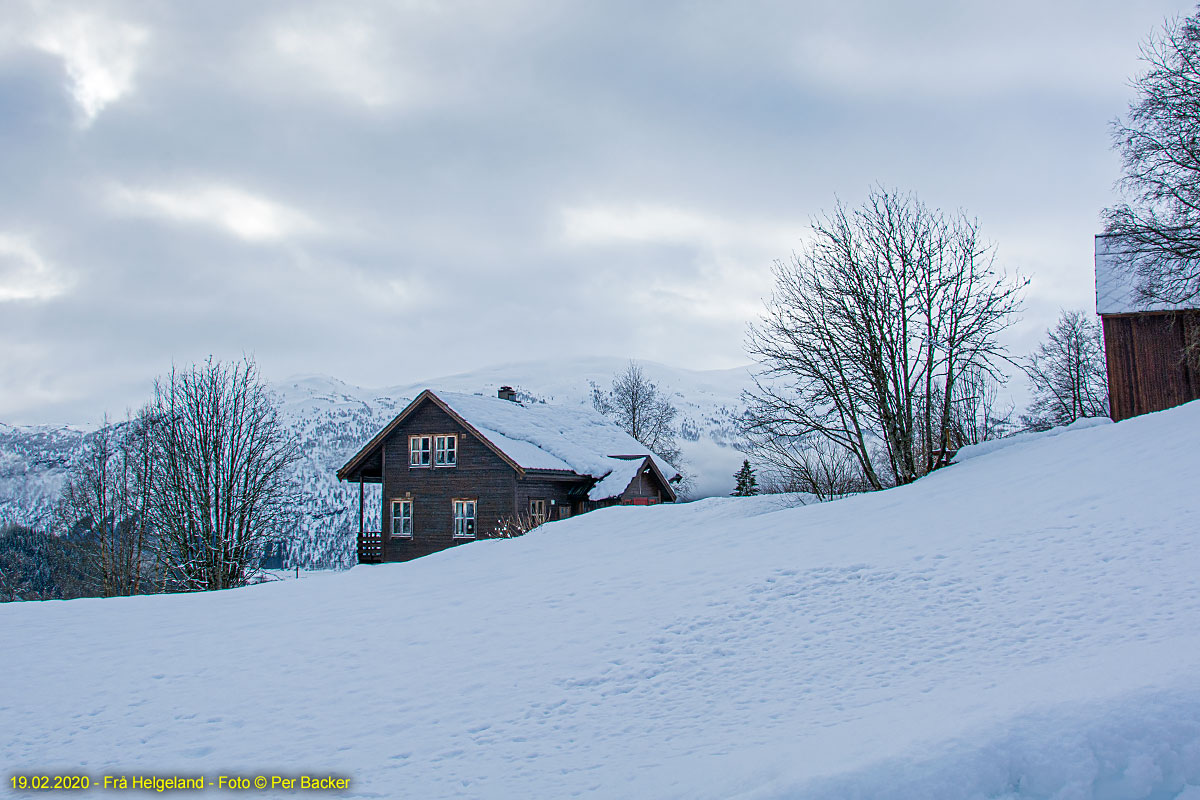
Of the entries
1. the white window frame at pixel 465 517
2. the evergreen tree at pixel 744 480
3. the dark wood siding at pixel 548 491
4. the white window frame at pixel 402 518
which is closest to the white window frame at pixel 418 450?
the white window frame at pixel 402 518

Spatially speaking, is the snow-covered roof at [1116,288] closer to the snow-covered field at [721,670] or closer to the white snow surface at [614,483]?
the snow-covered field at [721,670]

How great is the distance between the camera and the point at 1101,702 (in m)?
4.40

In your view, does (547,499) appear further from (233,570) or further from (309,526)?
(309,526)

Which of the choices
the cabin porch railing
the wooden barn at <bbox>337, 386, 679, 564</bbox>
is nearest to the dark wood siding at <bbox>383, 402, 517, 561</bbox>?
the wooden barn at <bbox>337, 386, 679, 564</bbox>

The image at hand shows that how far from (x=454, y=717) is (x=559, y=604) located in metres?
3.43

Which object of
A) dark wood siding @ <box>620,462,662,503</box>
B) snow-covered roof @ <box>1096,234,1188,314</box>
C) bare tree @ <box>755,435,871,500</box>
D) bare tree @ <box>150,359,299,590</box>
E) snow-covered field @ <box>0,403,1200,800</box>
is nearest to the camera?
snow-covered field @ <box>0,403,1200,800</box>

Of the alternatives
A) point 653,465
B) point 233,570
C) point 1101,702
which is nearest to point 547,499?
point 653,465

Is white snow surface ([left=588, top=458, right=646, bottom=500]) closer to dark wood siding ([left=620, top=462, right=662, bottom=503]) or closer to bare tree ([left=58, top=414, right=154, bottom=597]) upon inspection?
dark wood siding ([left=620, top=462, right=662, bottom=503])

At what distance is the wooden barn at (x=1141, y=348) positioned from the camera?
21375mm

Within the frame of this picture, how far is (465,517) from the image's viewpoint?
1184 inches

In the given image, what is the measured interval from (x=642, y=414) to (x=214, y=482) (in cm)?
3014

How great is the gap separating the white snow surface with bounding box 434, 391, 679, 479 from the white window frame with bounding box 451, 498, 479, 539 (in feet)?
9.25

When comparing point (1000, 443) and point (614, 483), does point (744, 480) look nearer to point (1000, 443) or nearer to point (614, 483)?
point (614, 483)

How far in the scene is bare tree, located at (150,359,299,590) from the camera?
89.7 ft
